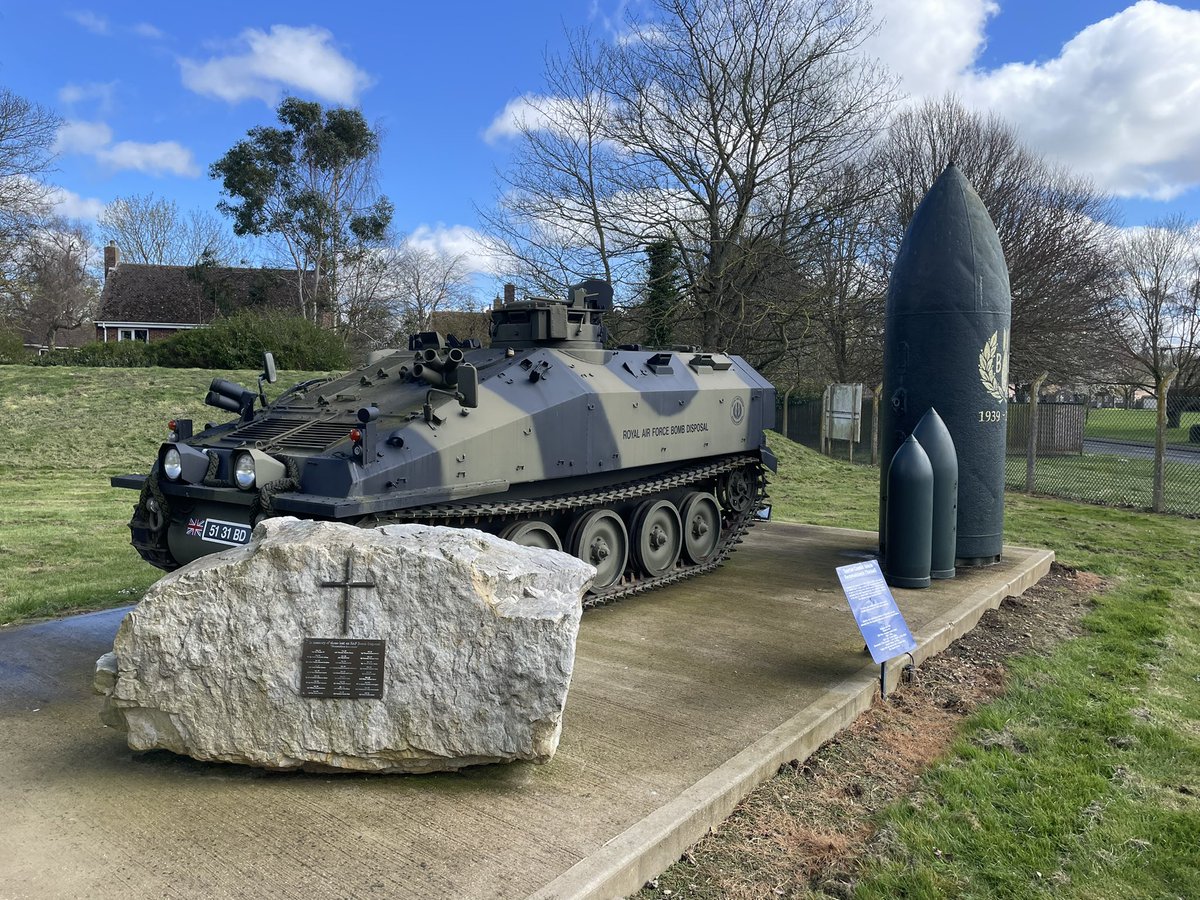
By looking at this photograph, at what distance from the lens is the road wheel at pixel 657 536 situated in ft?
26.7

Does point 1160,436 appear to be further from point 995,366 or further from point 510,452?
point 510,452

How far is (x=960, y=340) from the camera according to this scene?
8438 millimetres

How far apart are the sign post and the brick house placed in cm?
3010

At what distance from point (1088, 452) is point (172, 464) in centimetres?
2303

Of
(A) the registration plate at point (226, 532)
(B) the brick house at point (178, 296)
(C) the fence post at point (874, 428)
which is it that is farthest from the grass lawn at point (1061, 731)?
(B) the brick house at point (178, 296)

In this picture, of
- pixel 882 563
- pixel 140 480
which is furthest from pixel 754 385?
pixel 140 480

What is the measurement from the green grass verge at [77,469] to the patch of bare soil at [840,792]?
19.0 feet

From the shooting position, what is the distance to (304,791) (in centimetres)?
407

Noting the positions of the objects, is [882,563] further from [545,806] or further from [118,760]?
[118,760]

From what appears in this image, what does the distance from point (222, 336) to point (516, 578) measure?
2241 centimetres

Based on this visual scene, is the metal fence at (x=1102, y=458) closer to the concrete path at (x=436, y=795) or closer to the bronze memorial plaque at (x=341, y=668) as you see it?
the concrete path at (x=436, y=795)

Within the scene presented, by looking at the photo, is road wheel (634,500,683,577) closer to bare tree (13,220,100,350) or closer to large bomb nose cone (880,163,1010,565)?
large bomb nose cone (880,163,1010,565)

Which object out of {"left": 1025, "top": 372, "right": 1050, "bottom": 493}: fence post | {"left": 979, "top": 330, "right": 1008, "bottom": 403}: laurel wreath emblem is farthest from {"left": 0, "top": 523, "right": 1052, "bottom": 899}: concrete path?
{"left": 1025, "top": 372, "right": 1050, "bottom": 493}: fence post

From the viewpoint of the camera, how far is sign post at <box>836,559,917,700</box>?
5.38 meters
